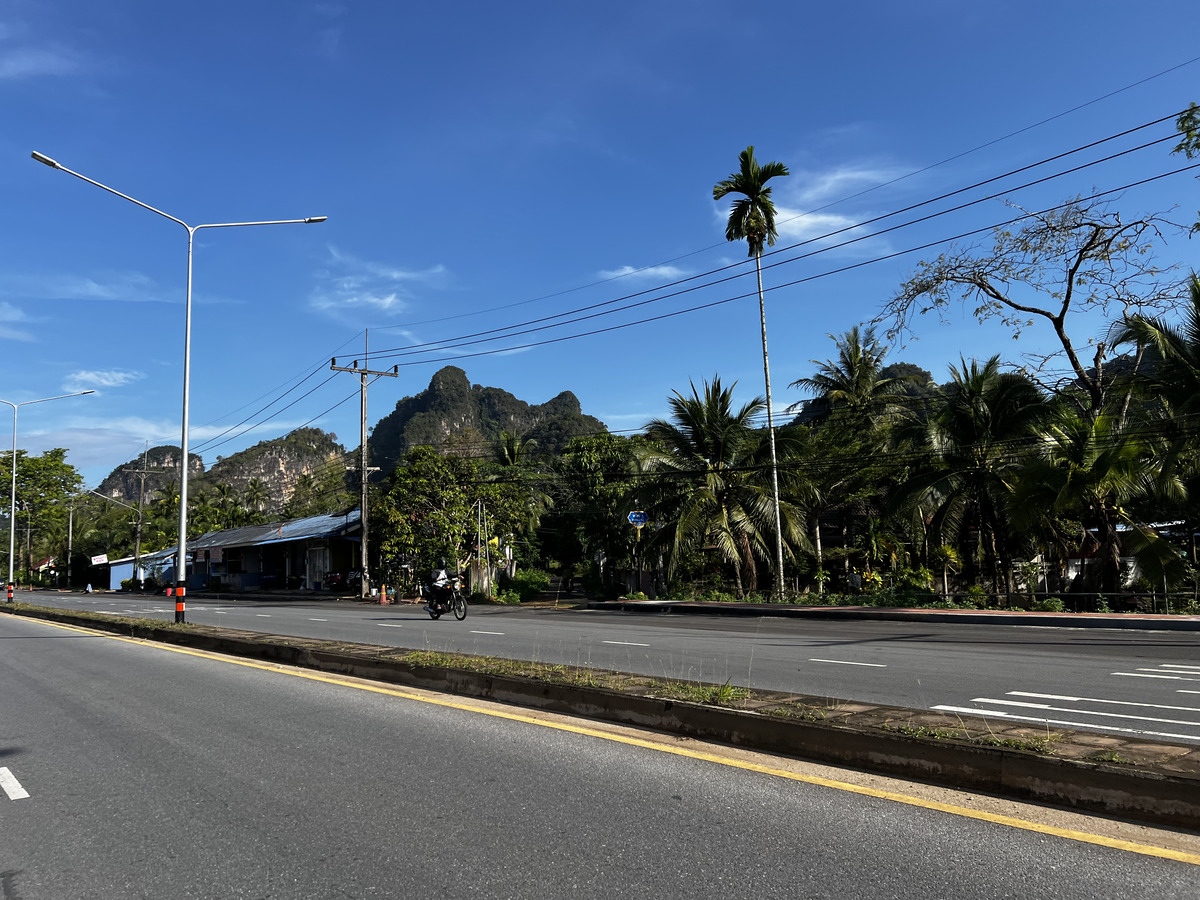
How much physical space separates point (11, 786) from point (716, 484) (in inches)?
1084

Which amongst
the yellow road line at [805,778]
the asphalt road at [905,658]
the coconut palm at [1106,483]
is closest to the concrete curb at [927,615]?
the asphalt road at [905,658]

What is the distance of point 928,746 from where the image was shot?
540 centimetres

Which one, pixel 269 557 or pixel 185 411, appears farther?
pixel 269 557

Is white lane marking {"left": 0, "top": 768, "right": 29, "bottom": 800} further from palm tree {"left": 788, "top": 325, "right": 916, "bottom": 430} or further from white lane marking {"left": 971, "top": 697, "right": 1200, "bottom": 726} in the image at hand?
palm tree {"left": 788, "top": 325, "right": 916, "bottom": 430}

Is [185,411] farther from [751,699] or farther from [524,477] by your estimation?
[524,477]

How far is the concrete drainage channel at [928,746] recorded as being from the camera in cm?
462

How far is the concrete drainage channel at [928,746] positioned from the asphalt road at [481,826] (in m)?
0.36

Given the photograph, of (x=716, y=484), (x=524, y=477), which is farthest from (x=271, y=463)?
(x=716, y=484)

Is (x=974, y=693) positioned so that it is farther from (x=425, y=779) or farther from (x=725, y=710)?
(x=425, y=779)

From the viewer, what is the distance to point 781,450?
32031 millimetres

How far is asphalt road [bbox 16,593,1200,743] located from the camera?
27.7 ft

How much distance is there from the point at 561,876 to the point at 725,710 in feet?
9.18

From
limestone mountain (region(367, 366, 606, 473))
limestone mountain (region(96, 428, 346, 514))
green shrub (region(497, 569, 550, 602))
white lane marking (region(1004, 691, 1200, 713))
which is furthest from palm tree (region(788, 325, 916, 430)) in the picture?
limestone mountain (region(96, 428, 346, 514))

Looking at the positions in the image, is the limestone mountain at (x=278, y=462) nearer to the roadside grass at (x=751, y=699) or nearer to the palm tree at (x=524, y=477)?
the palm tree at (x=524, y=477)
